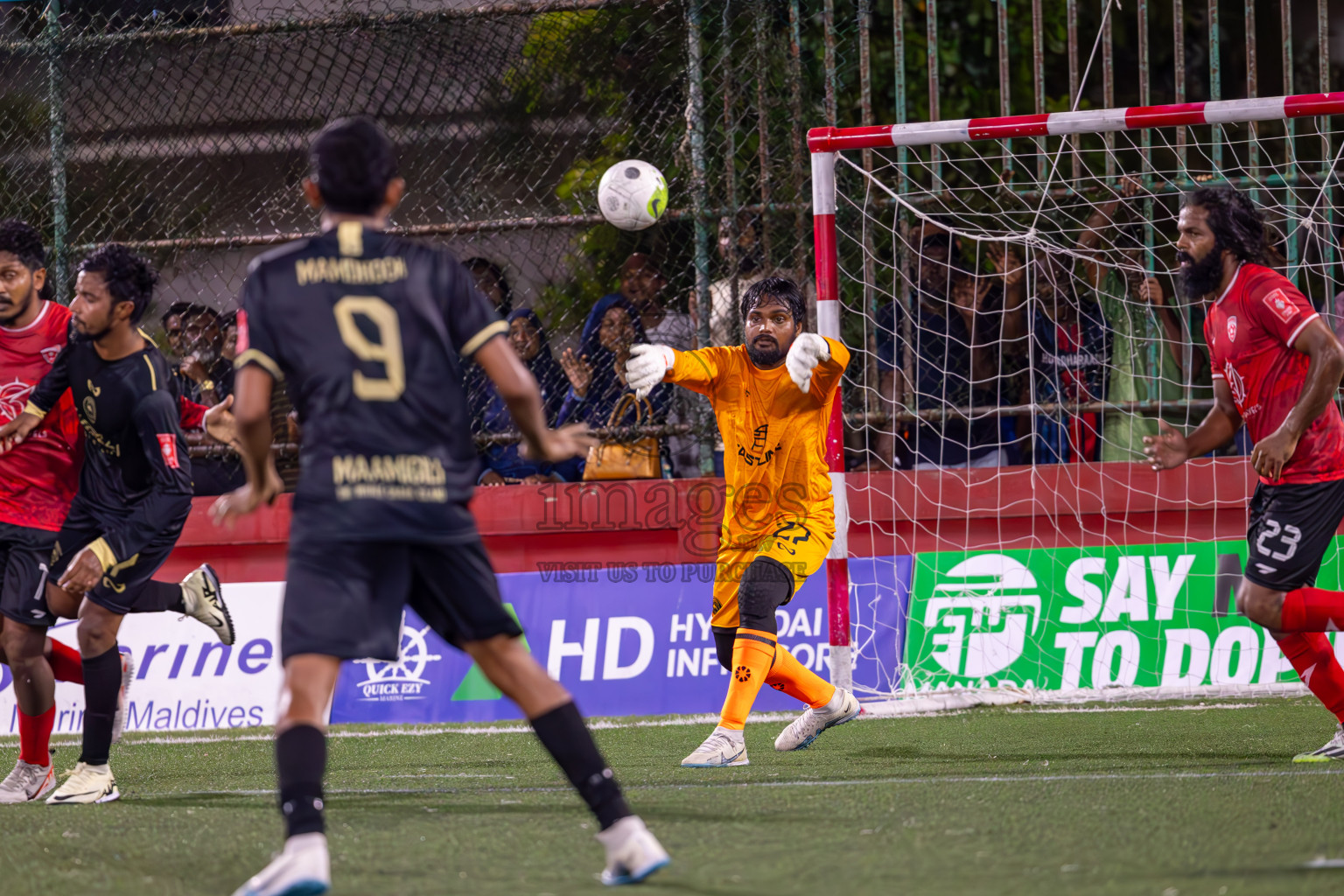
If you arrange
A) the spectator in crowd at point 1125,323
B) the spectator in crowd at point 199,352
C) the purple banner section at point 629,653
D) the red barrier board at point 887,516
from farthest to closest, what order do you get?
1. the spectator in crowd at point 199,352
2. the spectator in crowd at point 1125,323
3. the red barrier board at point 887,516
4. the purple banner section at point 629,653

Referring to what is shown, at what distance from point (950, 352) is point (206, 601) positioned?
4827 millimetres

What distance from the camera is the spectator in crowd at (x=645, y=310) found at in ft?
29.1

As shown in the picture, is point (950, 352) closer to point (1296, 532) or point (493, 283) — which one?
point (493, 283)

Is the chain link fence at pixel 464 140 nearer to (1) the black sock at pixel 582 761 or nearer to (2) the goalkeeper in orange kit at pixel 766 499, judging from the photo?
(2) the goalkeeper in orange kit at pixel 766 499

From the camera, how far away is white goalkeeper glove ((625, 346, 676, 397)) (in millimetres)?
5559

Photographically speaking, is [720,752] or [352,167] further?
[720,752]

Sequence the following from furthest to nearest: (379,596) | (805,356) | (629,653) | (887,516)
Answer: (887,516) → (629,653) → (805,356) → (379,596)

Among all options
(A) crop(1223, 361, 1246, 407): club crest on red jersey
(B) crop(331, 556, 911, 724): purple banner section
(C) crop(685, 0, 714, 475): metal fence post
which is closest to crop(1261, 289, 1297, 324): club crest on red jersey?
(A) crop(1223, 361, 1246, 407): club crest on red jersey

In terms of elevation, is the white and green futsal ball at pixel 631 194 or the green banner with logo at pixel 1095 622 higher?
the white and green futsal ball at pixel 631 194

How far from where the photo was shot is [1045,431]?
8781 millimetres

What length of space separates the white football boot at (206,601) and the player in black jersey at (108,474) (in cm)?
93

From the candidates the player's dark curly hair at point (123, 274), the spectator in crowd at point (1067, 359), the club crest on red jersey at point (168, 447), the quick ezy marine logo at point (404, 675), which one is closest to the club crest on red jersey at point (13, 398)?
the player's dark curly hair at point (123, 274)

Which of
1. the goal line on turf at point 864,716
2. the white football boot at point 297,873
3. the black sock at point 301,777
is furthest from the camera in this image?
the goal line on turf at point 864,716

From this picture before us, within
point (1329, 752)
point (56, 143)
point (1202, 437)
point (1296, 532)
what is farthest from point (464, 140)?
point (1329, 752)
